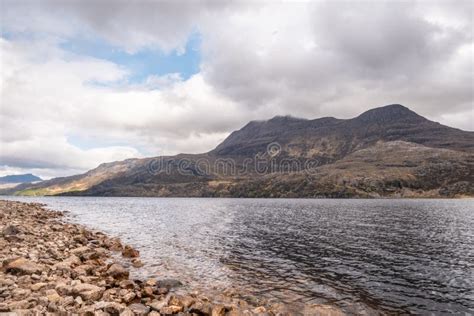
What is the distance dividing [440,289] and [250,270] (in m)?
15.7

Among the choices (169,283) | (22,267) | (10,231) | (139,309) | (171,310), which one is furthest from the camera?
(10,231)

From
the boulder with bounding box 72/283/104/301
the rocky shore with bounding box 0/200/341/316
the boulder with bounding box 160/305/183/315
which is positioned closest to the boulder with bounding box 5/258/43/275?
the rocky shore with bounding box 0/200/341/316

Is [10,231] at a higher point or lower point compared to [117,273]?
higher

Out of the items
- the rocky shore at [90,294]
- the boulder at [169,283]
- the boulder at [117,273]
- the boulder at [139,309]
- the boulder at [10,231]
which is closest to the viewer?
the rocky shore at [90,294]

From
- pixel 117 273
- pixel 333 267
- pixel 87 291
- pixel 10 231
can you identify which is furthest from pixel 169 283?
pixel 10 231

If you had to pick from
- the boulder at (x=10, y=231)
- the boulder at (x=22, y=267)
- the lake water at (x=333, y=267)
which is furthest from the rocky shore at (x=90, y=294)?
the boulder at (x=10, y=231)

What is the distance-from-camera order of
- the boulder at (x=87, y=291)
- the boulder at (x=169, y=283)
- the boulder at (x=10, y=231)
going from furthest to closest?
1. the boulder at (x=10, y=231)
2. the boulder at (x=169, y=283)
3. the boulder at (x=87, y=291)

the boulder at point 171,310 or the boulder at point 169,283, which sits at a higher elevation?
the boulder at point 171,310

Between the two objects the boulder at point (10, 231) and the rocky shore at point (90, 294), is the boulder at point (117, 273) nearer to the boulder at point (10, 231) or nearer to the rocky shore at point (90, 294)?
the rocky shore at point (90, 294)

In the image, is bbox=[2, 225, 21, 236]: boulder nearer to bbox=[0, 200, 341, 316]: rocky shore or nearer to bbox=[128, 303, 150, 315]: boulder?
bbox=[0, 200, 341, 316]: rocky shore

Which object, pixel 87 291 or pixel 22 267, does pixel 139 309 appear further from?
pixel 22 267

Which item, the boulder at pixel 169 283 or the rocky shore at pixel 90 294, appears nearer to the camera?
the rocky shore at pixel 90 294

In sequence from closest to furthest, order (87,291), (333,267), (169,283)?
(87,291) < (169,283) < (333,267)

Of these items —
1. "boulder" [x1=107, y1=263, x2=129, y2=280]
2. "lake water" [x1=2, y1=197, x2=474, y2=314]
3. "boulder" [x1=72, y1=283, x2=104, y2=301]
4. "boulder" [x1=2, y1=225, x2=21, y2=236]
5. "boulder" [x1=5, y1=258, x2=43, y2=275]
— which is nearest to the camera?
"boulder" [x1=72, y1=283, x2=104, y2=301]
